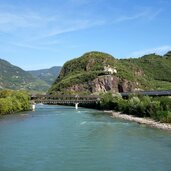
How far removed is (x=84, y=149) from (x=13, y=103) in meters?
68.5

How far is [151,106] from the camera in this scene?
9394 cm

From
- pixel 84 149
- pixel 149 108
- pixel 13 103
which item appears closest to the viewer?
pixel 84 149

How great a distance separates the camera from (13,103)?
115312 millimetres

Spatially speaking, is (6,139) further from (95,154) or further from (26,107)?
(26,107)

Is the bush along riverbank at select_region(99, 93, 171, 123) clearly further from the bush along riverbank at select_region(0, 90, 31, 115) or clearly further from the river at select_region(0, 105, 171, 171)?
the bush along riverbank at select_region(0, 90, 31, 115)

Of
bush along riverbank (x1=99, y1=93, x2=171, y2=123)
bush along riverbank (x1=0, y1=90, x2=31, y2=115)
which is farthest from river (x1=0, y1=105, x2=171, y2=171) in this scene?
bush along riverbank (x1=0, y1=90, x2=31, y2=115)

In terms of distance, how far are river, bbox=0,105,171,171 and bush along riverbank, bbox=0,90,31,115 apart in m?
31.8

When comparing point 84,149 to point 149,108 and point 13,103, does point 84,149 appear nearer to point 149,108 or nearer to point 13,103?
point 149,108

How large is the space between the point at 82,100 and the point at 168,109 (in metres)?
70.0

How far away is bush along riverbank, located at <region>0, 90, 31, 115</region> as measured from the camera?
10352 cm

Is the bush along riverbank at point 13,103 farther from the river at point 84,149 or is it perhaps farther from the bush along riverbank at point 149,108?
the river at point 84,149

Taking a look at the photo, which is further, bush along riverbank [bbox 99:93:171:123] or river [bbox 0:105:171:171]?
bush along riverbank [bbox 99:93:171:123]

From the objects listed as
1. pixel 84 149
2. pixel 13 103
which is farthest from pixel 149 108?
pixel 84 149

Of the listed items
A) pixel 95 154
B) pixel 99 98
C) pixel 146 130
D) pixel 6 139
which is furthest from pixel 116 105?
pixel 95 154
